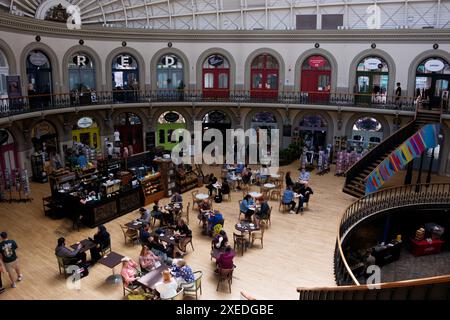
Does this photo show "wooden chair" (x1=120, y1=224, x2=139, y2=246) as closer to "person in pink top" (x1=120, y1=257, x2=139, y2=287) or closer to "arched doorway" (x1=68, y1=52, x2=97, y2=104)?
"person in pink top" (x1=120, y1=257, x2=139, y2=287)

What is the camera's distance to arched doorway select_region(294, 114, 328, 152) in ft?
82.7

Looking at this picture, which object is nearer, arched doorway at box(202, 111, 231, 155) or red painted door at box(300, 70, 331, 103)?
red painted door at box(300, 70, 331, 103)

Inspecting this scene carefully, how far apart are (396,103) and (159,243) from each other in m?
16.7

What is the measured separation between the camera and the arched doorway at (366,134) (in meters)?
23.7

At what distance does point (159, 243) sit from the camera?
11906 millimetres

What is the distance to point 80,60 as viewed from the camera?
75.9 ft

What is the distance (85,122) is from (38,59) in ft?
15.1

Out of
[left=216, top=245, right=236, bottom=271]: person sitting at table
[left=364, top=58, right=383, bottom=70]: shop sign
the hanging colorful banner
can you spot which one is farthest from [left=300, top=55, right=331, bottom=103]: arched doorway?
[left=216, top=245, right=236, bottom=271]: person sitting at table

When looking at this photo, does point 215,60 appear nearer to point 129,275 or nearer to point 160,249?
point 160,249

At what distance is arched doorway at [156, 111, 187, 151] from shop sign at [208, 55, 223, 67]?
4153 millimetres

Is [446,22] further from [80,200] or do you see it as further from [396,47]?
[80,200]

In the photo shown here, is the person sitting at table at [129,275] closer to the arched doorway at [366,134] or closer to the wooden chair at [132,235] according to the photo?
the wooden chair at [132,235]

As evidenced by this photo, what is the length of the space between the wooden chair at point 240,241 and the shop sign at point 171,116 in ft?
49.0

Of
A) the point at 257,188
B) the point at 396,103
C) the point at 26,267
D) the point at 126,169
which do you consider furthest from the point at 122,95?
the point at 396,103
